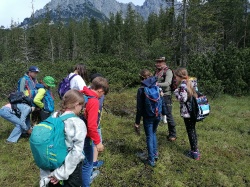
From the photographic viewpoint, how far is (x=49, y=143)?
2371mm

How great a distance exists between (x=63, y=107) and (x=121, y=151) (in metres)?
3.18

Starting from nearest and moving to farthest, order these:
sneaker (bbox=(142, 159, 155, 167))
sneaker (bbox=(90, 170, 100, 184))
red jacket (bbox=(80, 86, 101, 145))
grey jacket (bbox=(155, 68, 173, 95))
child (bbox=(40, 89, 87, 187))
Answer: child (bbox=(40, 89, 87, 187)), red jacket (bbox=(80, 86, 101, 145)), sneaker (bbox=(90, 170, 100, 184)), sneaker (bbox=(142, 159, 155, 167)), grey jacket (bbox=(155, 68, 173, 95))

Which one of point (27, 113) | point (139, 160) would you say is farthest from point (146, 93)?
point (27, 113)

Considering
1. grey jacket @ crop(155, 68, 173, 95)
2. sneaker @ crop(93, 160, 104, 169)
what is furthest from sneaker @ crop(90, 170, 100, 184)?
grey jacket @ crop(155, 68, 173, 95)

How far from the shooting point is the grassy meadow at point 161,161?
4.56m

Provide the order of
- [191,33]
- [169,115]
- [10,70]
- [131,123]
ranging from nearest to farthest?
[169,115], [131,123], [10,70], [191,33]

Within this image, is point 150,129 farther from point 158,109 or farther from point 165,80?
point 165,80

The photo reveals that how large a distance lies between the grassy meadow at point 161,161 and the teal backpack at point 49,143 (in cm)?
206

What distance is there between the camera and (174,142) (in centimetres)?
616

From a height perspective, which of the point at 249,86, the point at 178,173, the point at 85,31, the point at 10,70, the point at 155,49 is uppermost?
the point at 85,31

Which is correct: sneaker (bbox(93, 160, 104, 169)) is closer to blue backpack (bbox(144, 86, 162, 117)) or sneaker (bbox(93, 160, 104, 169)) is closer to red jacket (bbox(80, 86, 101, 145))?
blue backpack (bbox(144, 86, 162, 117))

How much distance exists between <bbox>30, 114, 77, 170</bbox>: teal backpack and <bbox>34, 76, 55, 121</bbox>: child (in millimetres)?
3385

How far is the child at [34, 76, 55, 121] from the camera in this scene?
18.6ft

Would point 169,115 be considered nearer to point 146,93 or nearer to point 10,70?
point 146,93
